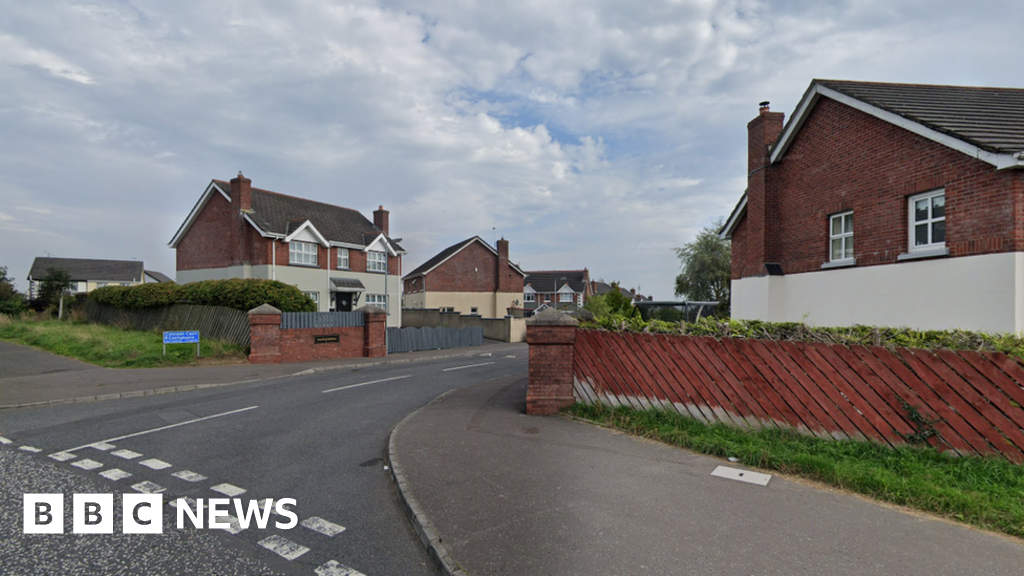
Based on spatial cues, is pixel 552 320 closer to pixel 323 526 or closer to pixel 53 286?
pixel 323 526

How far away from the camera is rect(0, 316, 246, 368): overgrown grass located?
52.0 ft

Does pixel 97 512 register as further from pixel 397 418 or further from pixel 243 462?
pixel 397 418

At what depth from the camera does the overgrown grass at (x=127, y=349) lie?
624 inches

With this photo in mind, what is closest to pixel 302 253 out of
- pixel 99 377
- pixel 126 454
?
pixel 99 377

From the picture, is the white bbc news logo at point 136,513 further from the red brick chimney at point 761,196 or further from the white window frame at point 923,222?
the red brick chimney at point 761,196

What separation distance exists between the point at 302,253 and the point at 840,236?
27.9m

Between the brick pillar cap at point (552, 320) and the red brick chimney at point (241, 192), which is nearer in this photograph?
the brick pillar cap at point (552, 320)

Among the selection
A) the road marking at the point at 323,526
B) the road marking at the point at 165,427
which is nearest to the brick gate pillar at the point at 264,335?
the road marking at the point at 165,427

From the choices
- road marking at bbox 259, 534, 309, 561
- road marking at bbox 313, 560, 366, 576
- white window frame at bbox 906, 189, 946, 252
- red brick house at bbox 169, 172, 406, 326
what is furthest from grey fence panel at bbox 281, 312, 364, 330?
white window frame at bbox 906, 189, 946, 252

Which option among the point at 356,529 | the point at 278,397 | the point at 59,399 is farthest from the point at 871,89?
the point at 59,399

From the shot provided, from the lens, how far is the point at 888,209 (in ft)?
34.3

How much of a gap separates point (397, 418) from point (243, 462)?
124 inches

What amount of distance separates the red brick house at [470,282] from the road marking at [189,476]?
3878 cm

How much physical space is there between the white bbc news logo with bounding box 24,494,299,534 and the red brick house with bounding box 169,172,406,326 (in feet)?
83.5
